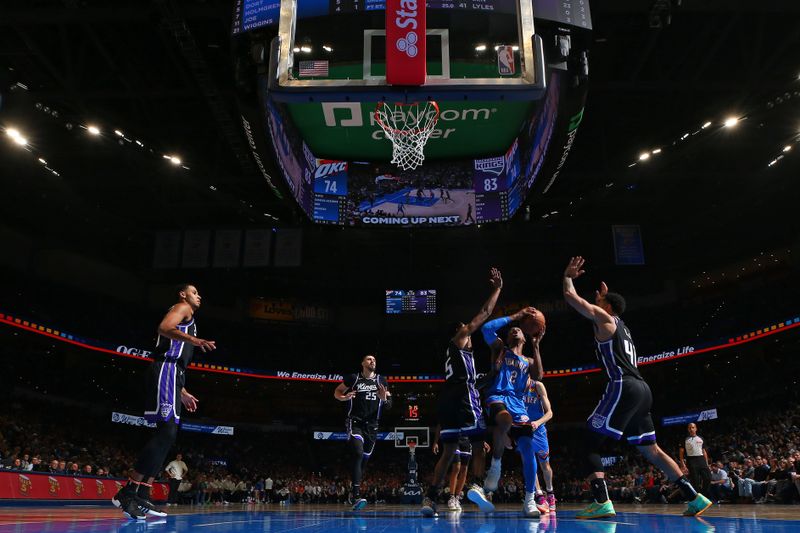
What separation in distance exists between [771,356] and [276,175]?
70.4 feet

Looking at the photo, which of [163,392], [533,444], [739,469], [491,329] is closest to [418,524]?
[533,444]

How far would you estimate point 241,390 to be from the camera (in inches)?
1203

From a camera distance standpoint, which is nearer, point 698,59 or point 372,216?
point 372,216

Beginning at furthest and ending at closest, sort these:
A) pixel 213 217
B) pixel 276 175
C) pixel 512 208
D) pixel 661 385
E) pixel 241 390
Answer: pixel 241 390, pixel 661 385, pixel 213 217, pixel 512 208, pixel 276 175

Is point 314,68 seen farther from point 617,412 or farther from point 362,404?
point 617,412

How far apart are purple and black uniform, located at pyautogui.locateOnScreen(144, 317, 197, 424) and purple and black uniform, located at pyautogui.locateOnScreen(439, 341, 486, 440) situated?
2.86 metres

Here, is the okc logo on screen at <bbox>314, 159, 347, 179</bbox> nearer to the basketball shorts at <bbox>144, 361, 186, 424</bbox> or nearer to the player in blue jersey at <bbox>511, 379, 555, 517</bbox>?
the player in blue jersey at <bbox>511, 379, 555, 517</bbox>

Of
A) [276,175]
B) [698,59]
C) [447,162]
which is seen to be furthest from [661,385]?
[276,175]

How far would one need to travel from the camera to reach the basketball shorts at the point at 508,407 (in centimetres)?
627

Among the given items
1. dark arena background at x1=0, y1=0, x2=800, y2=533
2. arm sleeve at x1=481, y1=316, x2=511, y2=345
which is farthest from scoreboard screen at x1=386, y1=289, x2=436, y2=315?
arm sleeve at x1=481, y1=316, x2=511, y2=345

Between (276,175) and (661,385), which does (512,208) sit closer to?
(276,175)

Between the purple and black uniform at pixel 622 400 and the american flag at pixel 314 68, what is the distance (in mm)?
4470

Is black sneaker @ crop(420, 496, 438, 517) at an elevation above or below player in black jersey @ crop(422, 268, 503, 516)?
below

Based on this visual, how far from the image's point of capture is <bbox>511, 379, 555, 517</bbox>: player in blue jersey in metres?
6.05
